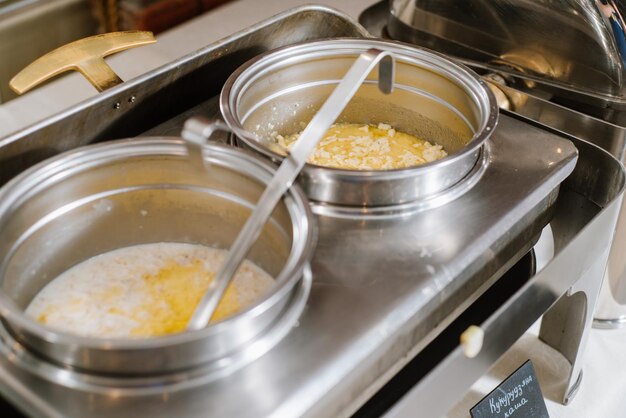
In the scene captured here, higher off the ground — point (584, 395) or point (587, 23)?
point (587, 23)

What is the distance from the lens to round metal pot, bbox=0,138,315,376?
0.88 m

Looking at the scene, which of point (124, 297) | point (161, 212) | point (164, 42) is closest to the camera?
point (124, 297)

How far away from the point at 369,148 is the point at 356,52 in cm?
16

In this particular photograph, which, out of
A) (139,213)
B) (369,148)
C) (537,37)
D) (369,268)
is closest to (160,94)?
(139,213)

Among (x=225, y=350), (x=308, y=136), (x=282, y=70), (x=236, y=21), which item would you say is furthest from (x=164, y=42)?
(x=225, y=350)

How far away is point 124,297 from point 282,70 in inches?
18.7

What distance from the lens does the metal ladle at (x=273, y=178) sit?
809 millimetres

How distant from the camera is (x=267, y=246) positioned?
3.24ft

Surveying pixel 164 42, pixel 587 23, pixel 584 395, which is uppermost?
pixel 587 23

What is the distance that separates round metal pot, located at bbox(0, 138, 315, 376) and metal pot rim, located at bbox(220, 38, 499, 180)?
0.21ft

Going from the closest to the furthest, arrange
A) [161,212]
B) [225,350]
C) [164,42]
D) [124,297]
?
[225,350]
[124,297]
[161,212]
[164,42]

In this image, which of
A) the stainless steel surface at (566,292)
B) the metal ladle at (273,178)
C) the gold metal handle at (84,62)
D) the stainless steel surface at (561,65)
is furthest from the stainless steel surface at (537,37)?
the gold metal handle at (84,62)

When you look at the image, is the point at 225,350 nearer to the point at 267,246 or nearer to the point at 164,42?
the point at 267,246

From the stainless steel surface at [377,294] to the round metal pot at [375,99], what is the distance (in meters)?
0.05
